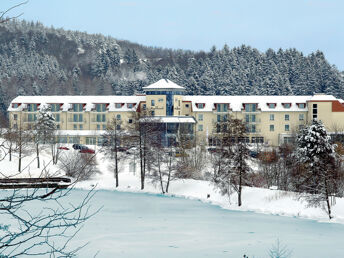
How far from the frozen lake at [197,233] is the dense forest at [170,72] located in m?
69.1

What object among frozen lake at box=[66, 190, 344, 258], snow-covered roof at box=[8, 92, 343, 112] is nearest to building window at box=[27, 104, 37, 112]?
snow-covered roof at box=[8, 92, 343, 112]

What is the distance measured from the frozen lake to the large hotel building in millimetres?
36440

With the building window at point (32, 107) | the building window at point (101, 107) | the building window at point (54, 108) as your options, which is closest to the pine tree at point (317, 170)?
the building window at point (101, 107)

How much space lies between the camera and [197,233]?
25.7 meters

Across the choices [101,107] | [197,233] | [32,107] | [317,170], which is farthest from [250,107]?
[197,233]

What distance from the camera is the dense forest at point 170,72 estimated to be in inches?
4060

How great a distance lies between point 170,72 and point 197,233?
3506 inches

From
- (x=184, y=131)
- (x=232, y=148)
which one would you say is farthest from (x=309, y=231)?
(x=184, y=131)

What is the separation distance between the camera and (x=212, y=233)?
25.7 metres

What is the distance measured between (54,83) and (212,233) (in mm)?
107069

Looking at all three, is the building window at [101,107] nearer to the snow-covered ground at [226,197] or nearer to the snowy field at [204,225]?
the snow-covered ground at [226,197]

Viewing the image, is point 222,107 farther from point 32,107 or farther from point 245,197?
point 245,197

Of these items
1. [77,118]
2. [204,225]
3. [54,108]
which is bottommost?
[204,225]

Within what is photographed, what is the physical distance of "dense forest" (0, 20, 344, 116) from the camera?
10312 centimetres
